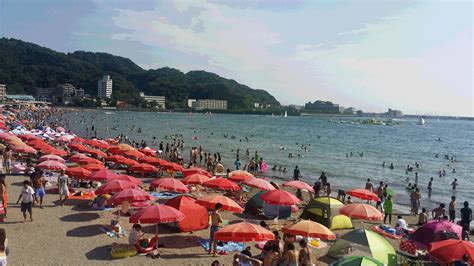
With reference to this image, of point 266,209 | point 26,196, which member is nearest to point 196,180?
point 266,209

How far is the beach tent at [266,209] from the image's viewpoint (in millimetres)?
16891

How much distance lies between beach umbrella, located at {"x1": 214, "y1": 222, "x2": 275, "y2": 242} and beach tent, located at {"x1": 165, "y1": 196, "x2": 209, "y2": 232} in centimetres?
325

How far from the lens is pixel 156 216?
11656 mm

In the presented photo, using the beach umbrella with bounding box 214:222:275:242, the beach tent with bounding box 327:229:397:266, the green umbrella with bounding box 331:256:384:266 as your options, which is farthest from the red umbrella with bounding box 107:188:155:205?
the green umbrella with bounding box 331:256:384:266

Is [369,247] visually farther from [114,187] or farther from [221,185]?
[114,187]

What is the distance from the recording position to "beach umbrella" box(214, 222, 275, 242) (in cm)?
1052

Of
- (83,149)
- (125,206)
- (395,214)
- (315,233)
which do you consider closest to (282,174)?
(395,214)

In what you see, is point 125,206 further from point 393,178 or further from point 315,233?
point 393,178

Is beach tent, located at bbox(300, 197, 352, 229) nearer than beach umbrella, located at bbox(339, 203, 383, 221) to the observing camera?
No

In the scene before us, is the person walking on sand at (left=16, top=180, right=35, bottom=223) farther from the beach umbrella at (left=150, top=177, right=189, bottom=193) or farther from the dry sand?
the beach umbrella at (left=150, top=177, right=189, bottom=193)

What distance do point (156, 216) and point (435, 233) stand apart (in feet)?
29.2

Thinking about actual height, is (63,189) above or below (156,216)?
below

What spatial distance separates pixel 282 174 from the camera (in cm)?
3425

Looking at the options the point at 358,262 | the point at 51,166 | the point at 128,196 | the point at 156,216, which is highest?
the point at 51,166
